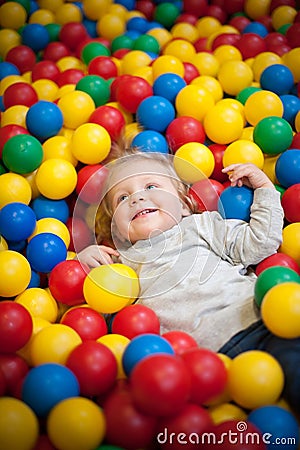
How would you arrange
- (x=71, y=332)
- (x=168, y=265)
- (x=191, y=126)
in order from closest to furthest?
(x=71, y=332) < (x=168, y=265) < (x=191, y=126)

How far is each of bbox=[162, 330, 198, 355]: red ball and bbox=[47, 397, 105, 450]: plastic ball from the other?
0.24 meters

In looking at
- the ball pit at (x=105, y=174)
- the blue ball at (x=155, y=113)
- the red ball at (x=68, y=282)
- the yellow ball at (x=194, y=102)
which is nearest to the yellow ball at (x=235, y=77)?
the ball pit at (x=105, y=174)

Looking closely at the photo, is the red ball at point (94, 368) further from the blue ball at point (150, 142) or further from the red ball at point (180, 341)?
the blue ball at point (150, 142)

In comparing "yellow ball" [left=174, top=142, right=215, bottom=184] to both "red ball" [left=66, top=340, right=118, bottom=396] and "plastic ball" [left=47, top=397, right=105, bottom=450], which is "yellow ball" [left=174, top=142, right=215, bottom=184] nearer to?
"red ball" [left=66, top=340, right=118, bottom=396]

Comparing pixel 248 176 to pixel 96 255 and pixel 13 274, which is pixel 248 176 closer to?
pixel 96 255

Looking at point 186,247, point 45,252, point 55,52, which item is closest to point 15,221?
point 45,252

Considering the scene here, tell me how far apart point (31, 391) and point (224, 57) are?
4.72 feet

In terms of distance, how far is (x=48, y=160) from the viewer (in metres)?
1.64

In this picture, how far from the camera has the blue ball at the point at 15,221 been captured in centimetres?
146

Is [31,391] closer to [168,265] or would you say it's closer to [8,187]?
[168,265]

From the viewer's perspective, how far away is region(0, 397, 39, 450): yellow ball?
0.91 metres

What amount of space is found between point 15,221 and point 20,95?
1.90 feet

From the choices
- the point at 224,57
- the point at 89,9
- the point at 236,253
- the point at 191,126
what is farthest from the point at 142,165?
the point at 89,9

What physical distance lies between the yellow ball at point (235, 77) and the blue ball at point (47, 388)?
1207 mm
